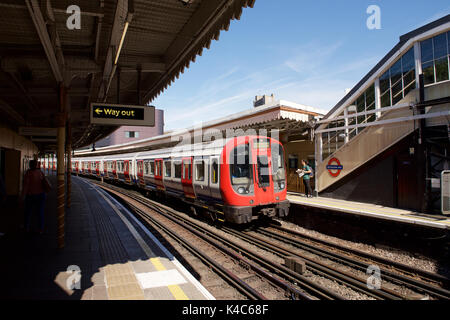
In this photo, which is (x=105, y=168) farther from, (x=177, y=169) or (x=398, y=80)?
(x=398, y=80)

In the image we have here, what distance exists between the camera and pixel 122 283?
174 inches

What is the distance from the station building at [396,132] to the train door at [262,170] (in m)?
3.83

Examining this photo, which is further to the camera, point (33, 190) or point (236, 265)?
point (33, 190)

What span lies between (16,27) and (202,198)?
658 cm

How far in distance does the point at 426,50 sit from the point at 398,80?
118 centimetres

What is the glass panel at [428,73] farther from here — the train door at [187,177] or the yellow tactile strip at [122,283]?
the yellow tactile strip at [122,283]

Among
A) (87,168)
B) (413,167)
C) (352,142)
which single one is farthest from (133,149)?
(413,167)

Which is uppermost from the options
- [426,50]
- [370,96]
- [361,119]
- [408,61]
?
[426,50]

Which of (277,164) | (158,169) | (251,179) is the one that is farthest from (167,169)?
(277,164)

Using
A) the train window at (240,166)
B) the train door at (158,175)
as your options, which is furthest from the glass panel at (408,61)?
the train door at (158,175)

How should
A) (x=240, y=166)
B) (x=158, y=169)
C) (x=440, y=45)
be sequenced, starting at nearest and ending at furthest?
1. (x=240, y=166)
2. (x=440, y=45)
3. (x=158, y=169)

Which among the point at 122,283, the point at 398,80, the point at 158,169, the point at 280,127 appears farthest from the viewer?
the point at 158,169

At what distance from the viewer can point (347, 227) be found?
28.6ft

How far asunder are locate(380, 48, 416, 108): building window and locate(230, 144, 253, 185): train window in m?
5.77
